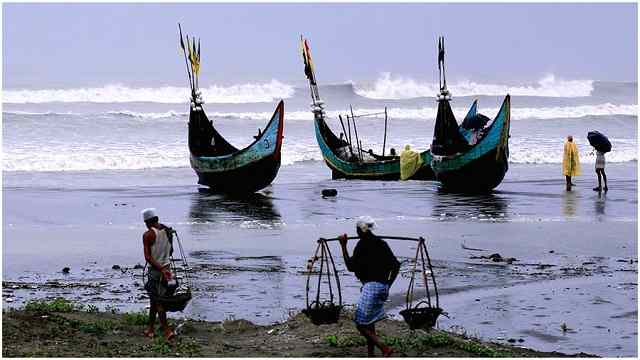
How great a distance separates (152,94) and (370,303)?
193 ft

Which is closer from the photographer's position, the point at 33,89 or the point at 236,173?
the point at 236,173

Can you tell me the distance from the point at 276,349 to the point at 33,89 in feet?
198

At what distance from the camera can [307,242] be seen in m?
15.8

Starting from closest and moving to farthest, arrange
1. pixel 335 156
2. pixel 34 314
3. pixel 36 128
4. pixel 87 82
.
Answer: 1. pixel 34 314
2. pixel 335 156
3. pixel 36 128
4. pixel 87 82

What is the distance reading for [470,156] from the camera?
921 inches

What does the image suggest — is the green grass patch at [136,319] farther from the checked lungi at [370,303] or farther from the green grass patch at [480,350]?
the green grass patch at [480,350]

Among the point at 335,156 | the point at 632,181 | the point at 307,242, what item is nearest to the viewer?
the point at 307,242

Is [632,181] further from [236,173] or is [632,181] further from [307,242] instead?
[307,242]

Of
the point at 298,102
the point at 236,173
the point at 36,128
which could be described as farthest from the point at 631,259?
the point at 298,102

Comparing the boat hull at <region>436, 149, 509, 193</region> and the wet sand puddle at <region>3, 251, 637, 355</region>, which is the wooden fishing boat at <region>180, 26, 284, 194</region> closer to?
the boat hull at <region>436, 149, 509, 193</region>

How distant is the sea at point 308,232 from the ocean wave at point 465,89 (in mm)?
28075

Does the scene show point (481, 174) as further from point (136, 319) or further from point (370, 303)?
point (370, 303)

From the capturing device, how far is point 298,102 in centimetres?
6475

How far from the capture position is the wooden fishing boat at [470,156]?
75.4 ft
